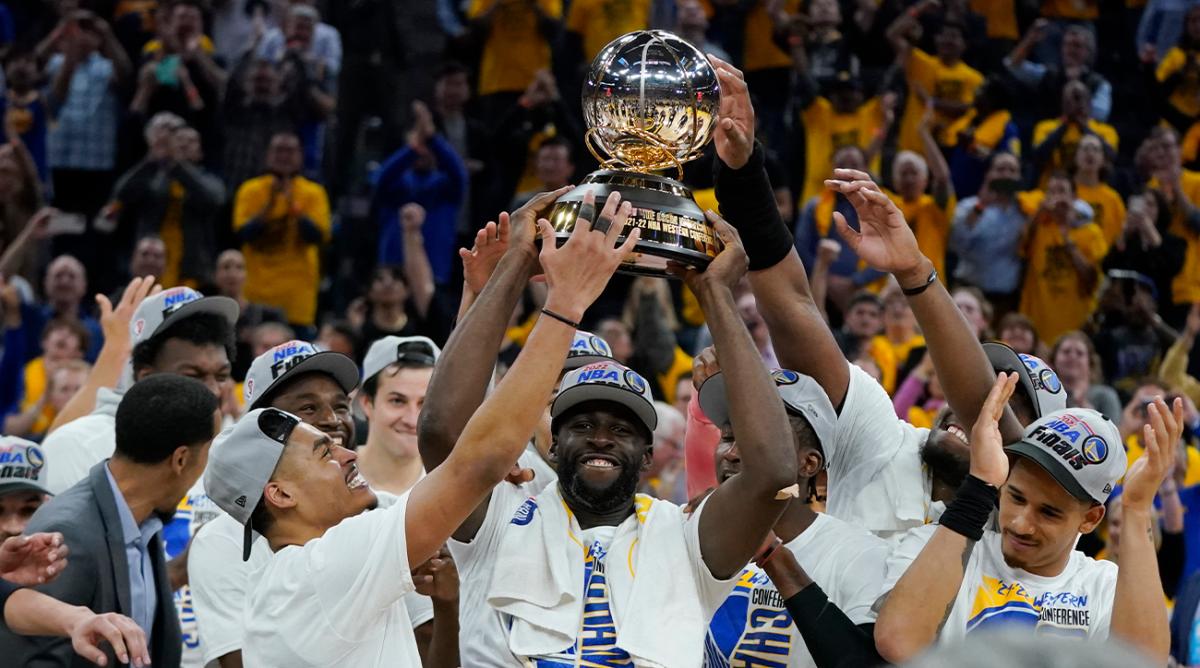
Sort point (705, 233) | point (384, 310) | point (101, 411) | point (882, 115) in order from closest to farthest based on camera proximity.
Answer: point (705, 233) < point (101, 411) < point (384, 310) < point (882, 115)

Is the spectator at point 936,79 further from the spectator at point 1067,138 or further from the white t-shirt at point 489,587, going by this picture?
the white t-shirt at point 489,587

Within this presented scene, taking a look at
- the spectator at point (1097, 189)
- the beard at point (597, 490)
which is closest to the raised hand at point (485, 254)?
the beard at point (597, 490)

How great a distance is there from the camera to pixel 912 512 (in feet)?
14.8

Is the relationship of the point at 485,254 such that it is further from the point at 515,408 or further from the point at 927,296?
the point at 927,296

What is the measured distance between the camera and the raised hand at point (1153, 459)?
12.8 ft

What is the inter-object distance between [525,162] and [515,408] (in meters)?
9.03

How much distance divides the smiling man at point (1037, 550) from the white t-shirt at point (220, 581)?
1890mm

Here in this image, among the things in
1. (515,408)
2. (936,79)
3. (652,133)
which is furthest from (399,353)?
(936,79)

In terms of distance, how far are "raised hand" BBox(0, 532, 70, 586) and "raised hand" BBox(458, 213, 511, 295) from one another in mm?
1228

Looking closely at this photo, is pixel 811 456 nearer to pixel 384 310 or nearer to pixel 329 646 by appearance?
pixel 329 646

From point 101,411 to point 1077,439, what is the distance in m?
3.50

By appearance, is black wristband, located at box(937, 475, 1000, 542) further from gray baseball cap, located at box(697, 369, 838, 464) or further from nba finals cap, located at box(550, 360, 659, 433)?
nba finals cap, located at box(550, 360, 659, 433)

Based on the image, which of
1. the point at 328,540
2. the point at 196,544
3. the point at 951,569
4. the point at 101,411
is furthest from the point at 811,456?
the point at 101,411

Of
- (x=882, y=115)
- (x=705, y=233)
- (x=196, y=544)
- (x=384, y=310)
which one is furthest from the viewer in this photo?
(x=882, y=115)
